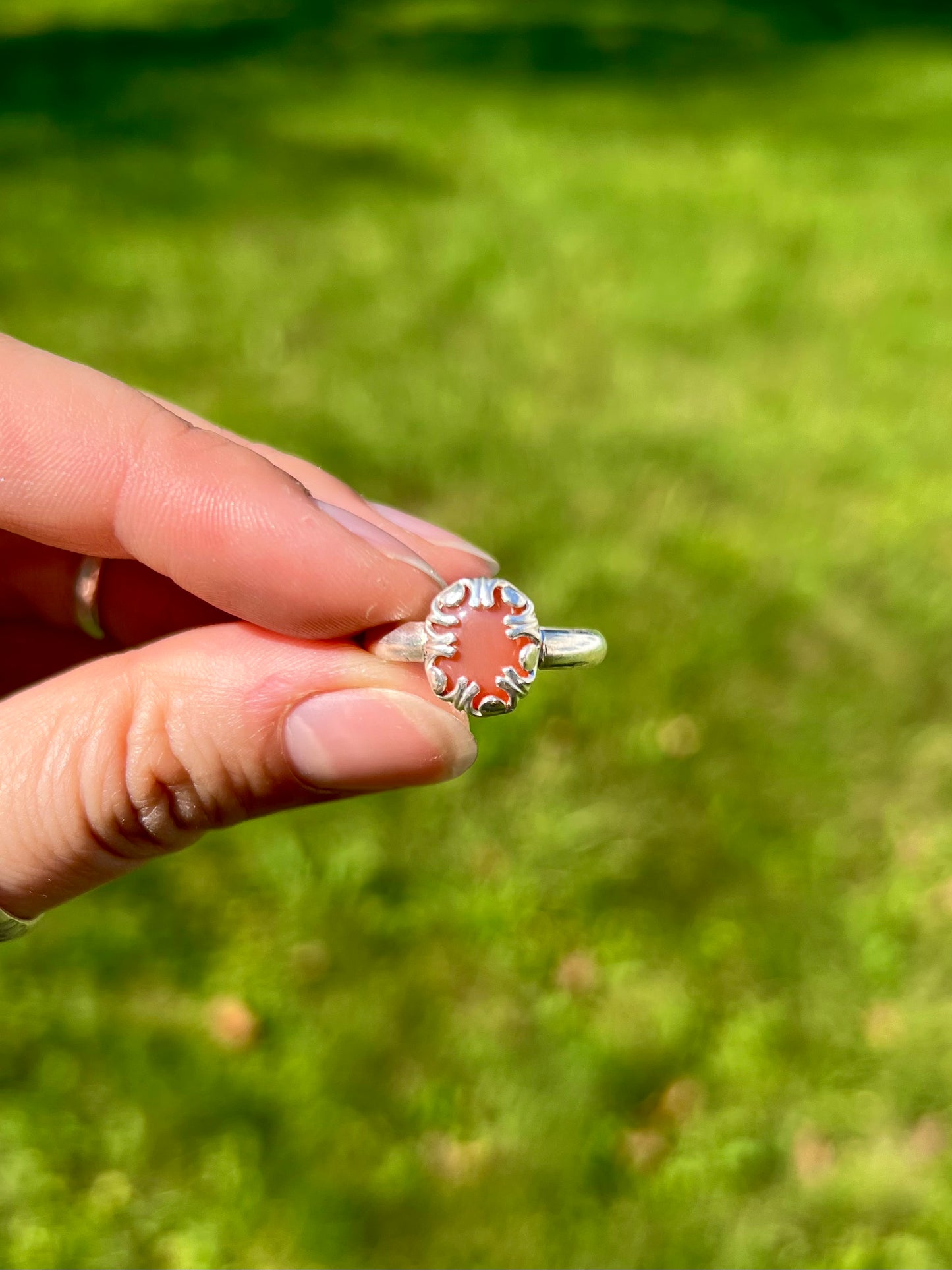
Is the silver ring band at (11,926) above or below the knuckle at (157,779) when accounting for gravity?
below

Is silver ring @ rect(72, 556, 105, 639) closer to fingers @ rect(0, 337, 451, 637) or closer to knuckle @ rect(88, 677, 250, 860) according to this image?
fingers @ rect(0, 337, 451, 637)

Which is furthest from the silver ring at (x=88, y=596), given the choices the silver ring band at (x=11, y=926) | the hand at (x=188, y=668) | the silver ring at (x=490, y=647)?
the silver ring at (x=490, y=647)

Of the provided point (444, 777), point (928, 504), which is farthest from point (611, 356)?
point (444, 777)

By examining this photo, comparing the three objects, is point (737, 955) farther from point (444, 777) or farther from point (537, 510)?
point (537, 510)

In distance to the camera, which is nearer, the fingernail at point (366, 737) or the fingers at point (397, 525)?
the fingernail at point (366, 737)

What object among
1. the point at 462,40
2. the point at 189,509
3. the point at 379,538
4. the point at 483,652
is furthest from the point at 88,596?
the point at 462,40

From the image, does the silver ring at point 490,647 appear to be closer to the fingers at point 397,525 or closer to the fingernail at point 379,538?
the fingernail at point 379,538

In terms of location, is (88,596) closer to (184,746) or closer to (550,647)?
(184,746)

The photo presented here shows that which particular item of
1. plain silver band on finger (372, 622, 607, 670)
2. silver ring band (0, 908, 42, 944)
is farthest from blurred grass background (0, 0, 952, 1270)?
plain silver band on finger (372, 622, 607, 670)
